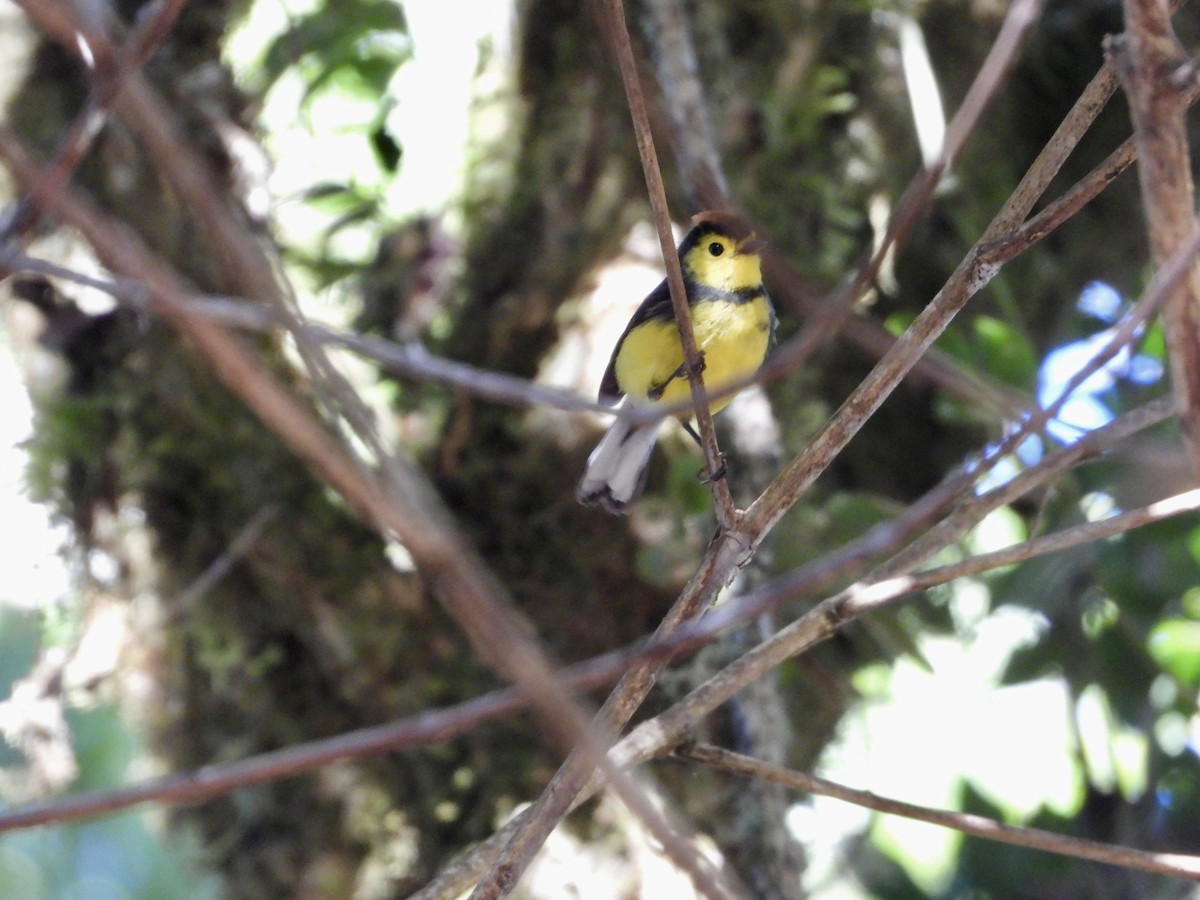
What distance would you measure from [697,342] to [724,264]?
24cm

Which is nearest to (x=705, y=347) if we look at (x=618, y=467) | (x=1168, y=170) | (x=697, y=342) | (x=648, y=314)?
(x=697, y=342)

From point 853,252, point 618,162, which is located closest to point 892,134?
point 853,252

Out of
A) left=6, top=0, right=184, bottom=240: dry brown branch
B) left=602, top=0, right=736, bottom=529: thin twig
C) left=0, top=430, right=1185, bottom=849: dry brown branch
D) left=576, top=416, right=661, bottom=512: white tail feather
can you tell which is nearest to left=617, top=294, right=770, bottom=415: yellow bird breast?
left=576, top=416, right=661, bottom=512: white tail feather

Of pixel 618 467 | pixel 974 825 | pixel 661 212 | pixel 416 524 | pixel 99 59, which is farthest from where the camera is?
pixel 618 467

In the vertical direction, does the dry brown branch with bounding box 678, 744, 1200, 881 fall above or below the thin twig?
below

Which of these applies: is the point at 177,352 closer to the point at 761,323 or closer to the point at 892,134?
the point at 761,323

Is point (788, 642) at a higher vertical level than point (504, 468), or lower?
lower

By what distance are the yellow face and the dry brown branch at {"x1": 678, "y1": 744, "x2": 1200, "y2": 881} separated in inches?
56.2

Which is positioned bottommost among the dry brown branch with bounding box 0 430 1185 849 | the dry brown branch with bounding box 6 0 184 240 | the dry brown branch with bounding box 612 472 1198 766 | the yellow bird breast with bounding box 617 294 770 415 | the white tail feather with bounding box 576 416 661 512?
the dry brown branch with bounding box 0 430 1185 849

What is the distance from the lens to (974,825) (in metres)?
1.41

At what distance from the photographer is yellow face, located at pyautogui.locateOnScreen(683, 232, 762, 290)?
9.37 ft

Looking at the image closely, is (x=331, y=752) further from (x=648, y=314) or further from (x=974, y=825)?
(x=648, y=314)

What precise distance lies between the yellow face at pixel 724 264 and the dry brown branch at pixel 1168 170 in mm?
1916

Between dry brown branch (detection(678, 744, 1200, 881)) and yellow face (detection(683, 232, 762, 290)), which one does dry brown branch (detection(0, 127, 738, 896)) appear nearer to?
dry brown branch (detection(678, 744, 1200, 881))
